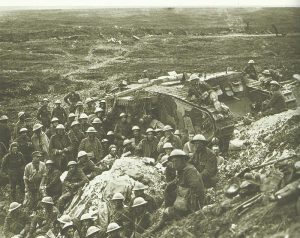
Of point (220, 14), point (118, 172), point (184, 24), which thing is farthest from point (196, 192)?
point (184, 24)

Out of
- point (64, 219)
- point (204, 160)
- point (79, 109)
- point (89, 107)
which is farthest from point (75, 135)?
point (204, 160)

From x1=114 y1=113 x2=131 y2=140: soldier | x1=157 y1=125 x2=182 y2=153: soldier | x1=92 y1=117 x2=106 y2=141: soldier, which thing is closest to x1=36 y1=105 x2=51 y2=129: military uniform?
x1=92 y1=117 x2=106 y2=141: soldier

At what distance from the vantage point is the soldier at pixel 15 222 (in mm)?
7518

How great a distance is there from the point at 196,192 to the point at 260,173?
108 cm

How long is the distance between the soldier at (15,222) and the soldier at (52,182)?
1.78ft

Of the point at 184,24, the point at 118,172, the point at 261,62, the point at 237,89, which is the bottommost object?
the point at 118,172

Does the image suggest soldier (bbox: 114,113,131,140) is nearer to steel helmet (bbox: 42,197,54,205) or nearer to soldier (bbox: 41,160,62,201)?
soldier (bbox: 41,160,62,201)

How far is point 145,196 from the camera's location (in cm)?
695

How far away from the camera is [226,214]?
5.88 meters

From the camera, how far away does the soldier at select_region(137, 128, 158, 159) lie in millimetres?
8344

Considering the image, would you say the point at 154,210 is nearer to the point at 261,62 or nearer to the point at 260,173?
the point at 260,173

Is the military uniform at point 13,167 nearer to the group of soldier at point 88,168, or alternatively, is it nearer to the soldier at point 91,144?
the group of soldier at point 88,168

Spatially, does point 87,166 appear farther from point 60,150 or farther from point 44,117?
point 44,117

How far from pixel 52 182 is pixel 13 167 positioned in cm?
108
